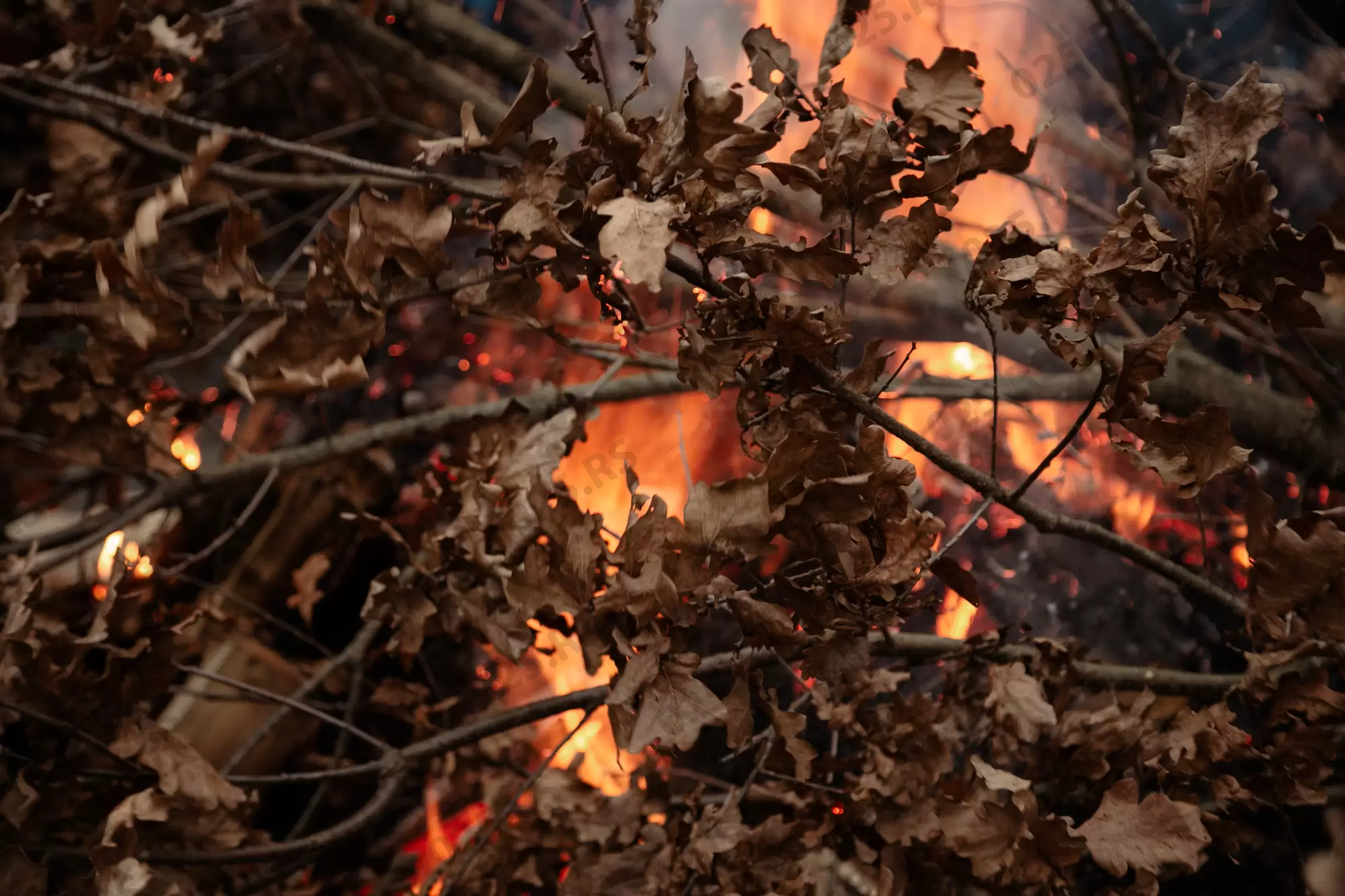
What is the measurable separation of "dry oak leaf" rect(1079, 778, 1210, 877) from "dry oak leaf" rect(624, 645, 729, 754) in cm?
40

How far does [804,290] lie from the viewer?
183cm

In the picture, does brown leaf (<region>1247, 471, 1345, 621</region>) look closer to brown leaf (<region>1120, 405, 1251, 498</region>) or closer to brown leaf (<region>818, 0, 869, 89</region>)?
brown leaf (<region>1120, 405, 1251, 498</region>)

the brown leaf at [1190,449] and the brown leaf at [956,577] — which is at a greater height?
the brown leaf at [1190,449]

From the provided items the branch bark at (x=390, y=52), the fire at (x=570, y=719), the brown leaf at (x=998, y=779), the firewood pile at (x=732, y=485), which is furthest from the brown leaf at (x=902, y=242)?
the branch bark at (x=390, y=52)

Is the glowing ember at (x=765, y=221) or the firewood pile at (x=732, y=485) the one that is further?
the glowing ember at (x=765, y=221)

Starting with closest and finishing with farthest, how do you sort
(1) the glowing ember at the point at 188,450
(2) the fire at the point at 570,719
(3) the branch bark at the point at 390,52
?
(2) the fire at the point at 570,719 → (3) the branch bark at the point at 390,52 → (1) the glowing ember at the point at 188,450

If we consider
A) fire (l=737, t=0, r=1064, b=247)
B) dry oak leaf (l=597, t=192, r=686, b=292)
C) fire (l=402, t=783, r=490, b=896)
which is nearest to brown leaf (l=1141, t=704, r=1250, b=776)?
dry oak leaf (l=597, t=192, r=686, b=292)

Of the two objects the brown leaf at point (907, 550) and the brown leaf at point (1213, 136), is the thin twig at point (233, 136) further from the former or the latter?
the brown leaf at point (1213, 136)

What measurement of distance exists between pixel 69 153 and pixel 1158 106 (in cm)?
243

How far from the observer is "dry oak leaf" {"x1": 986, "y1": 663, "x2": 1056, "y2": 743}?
3.03ft

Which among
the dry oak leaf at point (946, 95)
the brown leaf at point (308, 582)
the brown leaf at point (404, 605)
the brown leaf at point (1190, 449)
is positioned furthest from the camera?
the brown leaf at point (308, 582)

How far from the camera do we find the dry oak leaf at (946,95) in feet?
2.86

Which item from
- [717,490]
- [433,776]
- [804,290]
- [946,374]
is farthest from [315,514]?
[717,490]

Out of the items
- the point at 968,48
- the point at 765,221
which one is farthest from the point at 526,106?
the point at 968,48
